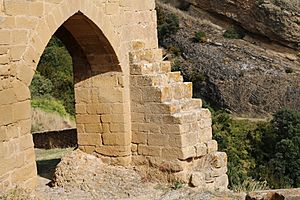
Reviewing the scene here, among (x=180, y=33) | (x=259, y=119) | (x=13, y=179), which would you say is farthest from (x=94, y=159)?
(x=180, y=33)

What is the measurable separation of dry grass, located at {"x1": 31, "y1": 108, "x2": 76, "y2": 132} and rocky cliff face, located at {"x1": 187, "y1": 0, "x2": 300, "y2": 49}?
17300 mm

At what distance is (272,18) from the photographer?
31016 millimetres

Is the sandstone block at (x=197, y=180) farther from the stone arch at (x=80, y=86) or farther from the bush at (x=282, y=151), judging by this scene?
the bush at (x=282, y=151)

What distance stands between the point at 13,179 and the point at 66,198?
143 cm

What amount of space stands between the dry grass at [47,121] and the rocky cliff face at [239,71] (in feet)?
46.0

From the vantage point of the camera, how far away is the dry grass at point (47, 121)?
614 inches

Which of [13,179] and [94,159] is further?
[94,159]

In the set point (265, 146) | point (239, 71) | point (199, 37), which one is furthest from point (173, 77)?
point (199, 37)

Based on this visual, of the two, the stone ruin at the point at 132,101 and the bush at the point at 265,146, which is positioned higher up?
the stone ruin at the point at 132,101

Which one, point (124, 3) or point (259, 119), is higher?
point (124, 3)

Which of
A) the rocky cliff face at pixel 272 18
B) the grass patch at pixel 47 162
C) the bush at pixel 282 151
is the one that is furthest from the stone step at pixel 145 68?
the rocky cliff face at pixel 272 18

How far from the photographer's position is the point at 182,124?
24.2 feet

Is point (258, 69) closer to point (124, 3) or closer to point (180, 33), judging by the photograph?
point (180, 33)

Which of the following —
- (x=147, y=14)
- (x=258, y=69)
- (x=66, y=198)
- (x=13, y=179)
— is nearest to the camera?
(x=13, y=179)
